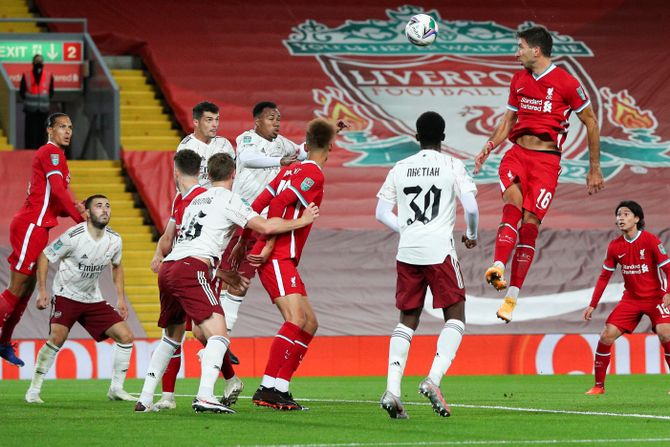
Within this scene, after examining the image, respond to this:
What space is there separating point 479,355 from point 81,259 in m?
7.34

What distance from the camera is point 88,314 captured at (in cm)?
1111

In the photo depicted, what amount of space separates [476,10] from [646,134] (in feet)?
14.7

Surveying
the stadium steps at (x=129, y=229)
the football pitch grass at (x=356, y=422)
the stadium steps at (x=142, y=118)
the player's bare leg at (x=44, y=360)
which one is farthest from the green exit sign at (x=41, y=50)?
the player's bare leg at (x=44, y=360)

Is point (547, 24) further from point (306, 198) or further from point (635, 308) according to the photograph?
point (306, 198)

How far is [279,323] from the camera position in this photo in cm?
1720

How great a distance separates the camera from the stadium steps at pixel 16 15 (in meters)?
23.1

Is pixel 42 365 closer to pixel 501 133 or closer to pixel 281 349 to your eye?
pixel 281 349

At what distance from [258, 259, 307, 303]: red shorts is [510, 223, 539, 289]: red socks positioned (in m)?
1.57

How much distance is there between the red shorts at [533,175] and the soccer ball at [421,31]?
8.58ft

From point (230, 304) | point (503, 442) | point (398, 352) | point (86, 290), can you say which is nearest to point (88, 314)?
point (86, 290)

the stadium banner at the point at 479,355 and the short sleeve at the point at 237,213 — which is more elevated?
the short sleeve at the point at 237,213

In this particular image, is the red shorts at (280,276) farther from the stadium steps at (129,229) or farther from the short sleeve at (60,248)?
the stadium steps at (129,229)

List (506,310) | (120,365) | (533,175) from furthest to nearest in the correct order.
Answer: (120,365)
(533,175)
(506,310)

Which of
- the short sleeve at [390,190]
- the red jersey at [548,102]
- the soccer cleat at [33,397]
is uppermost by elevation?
the red jersey at [548,102]
